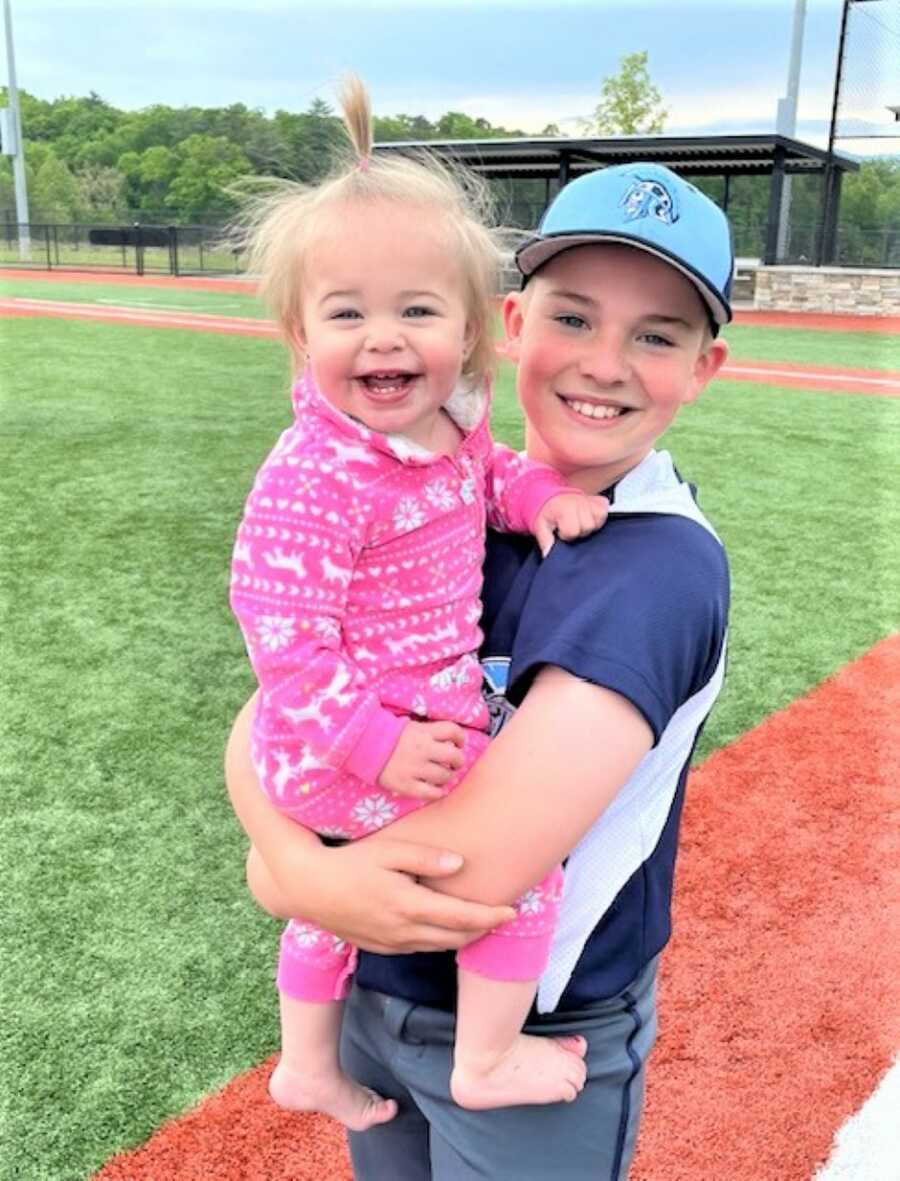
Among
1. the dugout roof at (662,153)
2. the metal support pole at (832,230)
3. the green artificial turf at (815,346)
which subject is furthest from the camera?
→ the dugout roof at (662,153)

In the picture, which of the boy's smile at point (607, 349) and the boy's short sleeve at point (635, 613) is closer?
the boy's short sleeve at point (635, 613)

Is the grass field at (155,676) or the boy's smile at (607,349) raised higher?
the boy's smile at (607,349)

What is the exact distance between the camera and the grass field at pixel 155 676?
2633 millimetres

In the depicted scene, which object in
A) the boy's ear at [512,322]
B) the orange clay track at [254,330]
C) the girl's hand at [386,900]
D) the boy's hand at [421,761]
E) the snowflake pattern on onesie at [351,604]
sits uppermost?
the boy's ear at [512,322]

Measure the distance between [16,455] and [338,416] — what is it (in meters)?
7.73

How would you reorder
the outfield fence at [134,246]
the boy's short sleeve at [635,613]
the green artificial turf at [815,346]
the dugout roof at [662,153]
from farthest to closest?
1. the outfield fence at [134,246]
2. the dugout roof at [662,153]
3. the green artificial turf at [815,346]
4. the boy's short sleeve at [635,613]

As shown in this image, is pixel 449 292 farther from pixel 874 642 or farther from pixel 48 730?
pixel 874 642

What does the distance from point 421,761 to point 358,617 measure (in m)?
0.18

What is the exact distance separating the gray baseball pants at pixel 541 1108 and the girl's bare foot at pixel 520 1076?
36 millimetres

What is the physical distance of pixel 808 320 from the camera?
21.4m

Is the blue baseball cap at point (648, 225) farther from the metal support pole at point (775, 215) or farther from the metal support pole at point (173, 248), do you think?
the metal support pole at point (173, 248)

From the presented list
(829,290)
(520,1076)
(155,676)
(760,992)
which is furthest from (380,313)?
(829,290)

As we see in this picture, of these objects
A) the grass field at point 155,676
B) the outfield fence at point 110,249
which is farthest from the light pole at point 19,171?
the grass field at point 155,676

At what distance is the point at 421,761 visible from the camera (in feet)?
4.09
